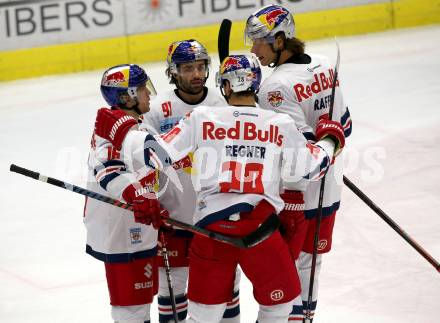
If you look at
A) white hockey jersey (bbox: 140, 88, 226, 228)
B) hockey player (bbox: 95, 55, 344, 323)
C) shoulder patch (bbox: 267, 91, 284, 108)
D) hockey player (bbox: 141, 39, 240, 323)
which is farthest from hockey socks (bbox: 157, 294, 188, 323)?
shoulder patch (bbox: 267, 91, 284, 108)

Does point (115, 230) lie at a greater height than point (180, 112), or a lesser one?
lesser

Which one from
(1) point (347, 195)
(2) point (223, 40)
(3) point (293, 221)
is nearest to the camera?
(3) point (293, 221)

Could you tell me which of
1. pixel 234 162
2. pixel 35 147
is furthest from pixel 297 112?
pixel 35 147

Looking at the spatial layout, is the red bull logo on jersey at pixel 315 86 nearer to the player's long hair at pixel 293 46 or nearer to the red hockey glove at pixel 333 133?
the player's long hair at pixel 293 46

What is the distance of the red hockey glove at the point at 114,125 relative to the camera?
3715mm

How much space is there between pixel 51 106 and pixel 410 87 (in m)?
3.26

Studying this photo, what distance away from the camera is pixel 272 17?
4.23 meters

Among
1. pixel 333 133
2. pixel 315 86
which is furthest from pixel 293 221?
pixel 315 86

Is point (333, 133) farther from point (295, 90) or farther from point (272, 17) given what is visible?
point (272, 17)

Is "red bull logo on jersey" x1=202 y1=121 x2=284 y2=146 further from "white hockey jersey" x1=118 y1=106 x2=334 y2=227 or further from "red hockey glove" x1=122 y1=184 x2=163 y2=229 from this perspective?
"red hockey glove" x1=122 y1=184 x2=163 y2=229

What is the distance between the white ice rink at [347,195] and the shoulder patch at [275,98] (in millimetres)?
1215

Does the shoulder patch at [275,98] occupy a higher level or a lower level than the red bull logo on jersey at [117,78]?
lower

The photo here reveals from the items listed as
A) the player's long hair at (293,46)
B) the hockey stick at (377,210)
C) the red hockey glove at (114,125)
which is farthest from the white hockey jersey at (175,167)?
the hockey stick at (377,210)

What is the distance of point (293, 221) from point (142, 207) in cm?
66
